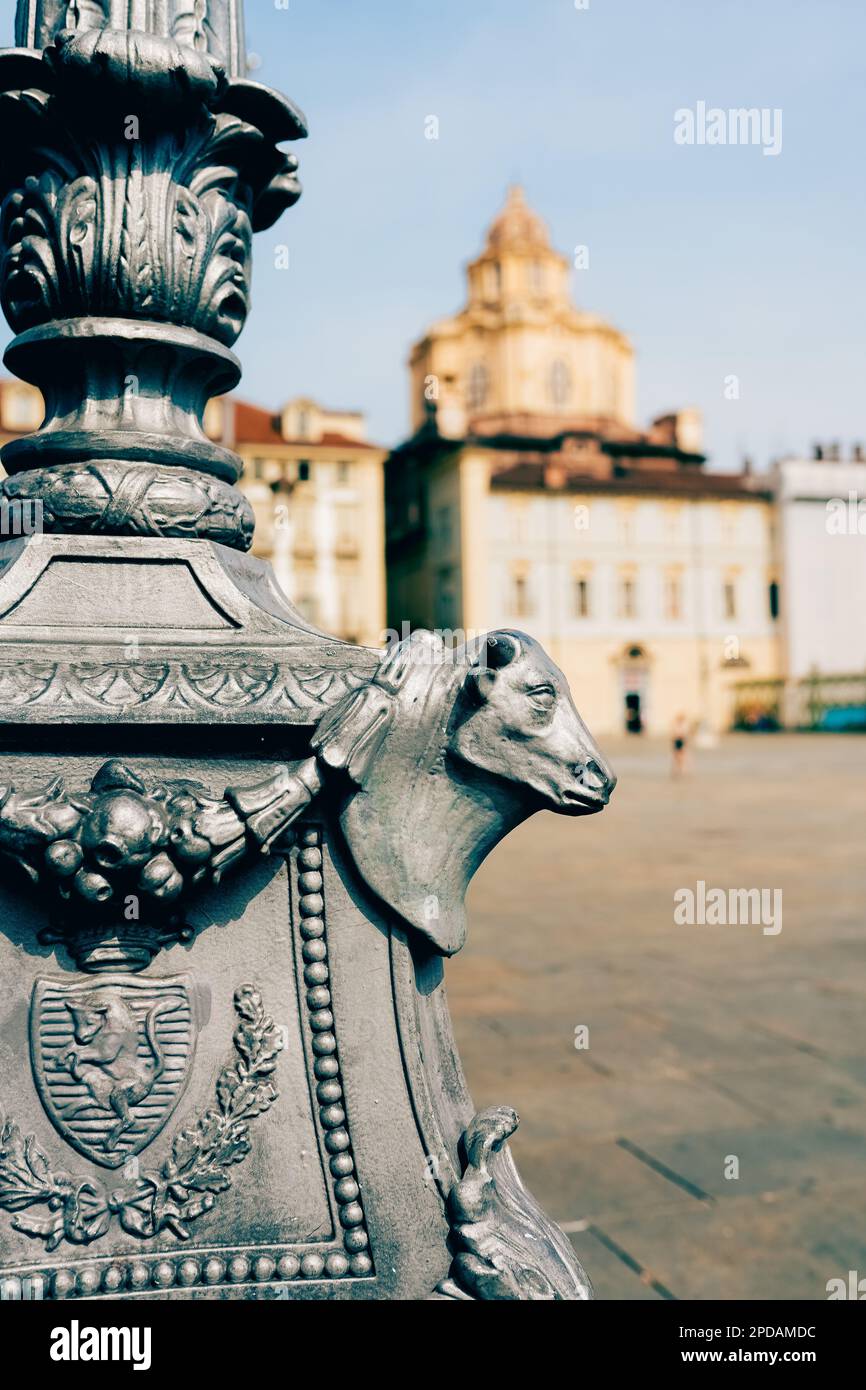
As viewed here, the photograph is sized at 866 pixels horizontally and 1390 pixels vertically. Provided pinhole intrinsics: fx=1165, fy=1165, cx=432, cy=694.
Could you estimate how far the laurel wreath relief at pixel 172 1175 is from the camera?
4.78 feet

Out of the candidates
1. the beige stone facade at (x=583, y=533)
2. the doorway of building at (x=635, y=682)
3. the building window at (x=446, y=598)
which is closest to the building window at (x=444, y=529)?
the beige stone facade at (x=583, y=533)

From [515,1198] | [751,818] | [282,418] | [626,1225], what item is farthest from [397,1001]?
[282,418]

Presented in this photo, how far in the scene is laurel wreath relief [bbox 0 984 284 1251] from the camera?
1.46 m

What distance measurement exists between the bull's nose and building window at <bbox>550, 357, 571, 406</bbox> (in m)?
50.3

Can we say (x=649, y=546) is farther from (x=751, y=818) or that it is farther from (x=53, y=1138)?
(x=53, y=1138)

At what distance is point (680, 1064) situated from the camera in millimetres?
4273

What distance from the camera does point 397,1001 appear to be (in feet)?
5.11

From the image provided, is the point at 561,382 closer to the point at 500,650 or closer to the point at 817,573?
the point at 817,573

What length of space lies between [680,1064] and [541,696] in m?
3.16

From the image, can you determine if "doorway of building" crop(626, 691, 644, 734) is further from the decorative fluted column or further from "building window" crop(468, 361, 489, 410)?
the decorative fluted column

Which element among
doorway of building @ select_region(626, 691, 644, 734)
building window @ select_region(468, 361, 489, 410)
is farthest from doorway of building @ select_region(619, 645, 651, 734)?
building window @ select_region(468, 361, 489, 410)

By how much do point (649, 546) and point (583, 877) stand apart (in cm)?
3844

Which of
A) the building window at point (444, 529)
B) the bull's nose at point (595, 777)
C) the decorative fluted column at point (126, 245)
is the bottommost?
the bull's nose at point (595, 777)

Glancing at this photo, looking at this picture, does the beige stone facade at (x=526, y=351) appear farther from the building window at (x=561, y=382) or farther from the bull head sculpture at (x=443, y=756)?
the bull head sculpture at (x=443, y=756)
